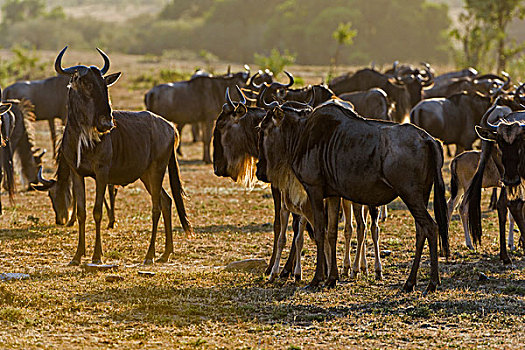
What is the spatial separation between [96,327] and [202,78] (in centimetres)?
1503

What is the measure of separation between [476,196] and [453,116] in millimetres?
7243

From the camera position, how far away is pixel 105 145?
8719 mm

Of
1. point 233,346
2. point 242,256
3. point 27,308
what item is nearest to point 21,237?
point 242,256

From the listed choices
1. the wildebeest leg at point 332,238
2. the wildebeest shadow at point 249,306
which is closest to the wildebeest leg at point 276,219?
the wildebeest leg at point 332,238

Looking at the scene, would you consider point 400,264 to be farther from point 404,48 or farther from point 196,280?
point 404,48

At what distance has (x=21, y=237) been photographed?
10484 millimetres

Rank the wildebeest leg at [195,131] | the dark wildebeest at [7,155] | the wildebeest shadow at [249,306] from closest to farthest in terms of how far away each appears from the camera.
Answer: the wildebeest shadow at [249,306]
the dark wildebeest at [7,155]
the wildebeest leg at [195,131]

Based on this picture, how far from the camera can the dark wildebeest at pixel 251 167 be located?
8.20m

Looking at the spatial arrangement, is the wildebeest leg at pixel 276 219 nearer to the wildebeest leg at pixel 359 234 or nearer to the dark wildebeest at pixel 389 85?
the wildebeest leg at pixel 359 234

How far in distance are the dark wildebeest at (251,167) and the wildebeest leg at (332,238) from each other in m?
0.33

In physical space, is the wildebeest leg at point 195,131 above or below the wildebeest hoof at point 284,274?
below

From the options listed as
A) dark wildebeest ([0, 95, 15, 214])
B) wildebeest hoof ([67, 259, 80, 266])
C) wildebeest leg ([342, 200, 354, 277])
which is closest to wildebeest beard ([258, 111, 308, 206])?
wildebeest leg ([342, 200, 354, 277])

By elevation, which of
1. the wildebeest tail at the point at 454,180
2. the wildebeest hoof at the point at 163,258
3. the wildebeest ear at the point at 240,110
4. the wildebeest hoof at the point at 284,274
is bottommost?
the wildebeest hoof at the point at 163,258

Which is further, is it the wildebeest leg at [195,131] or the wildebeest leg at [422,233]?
the wildebeest leg at [195,131]
